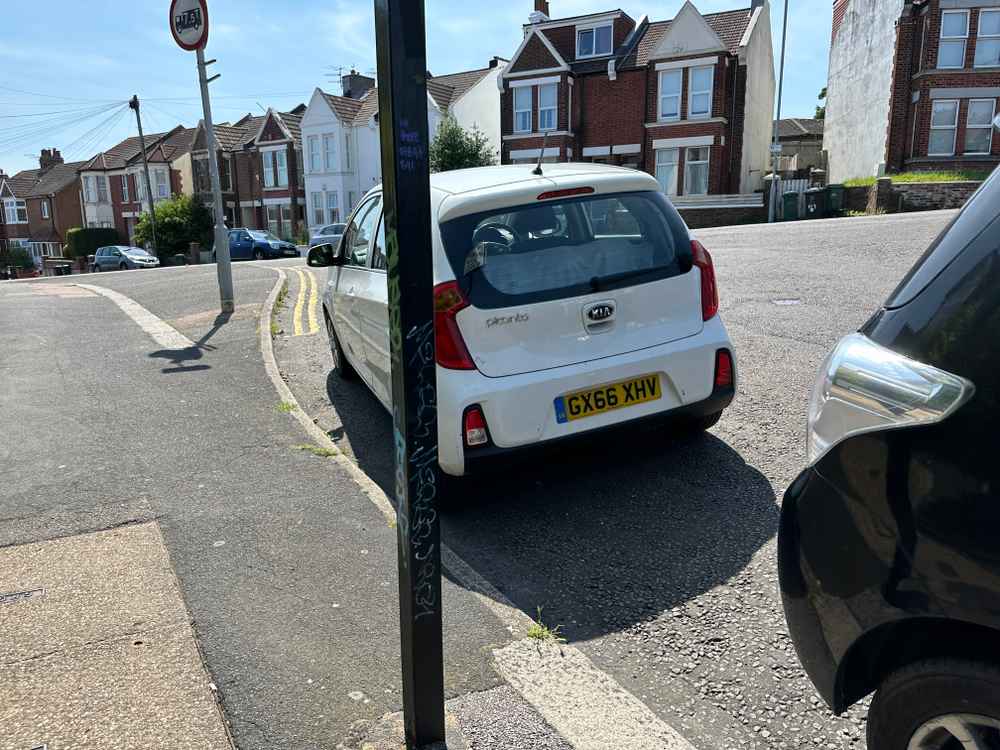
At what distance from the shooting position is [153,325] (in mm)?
10117

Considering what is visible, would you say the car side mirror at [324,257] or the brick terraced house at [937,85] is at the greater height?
the brick terraced house at [937,85]

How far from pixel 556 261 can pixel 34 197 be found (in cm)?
7553

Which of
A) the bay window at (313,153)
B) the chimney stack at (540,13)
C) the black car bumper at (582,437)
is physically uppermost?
the chimney stack at (540,13)

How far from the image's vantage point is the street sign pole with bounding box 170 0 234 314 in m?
10.2

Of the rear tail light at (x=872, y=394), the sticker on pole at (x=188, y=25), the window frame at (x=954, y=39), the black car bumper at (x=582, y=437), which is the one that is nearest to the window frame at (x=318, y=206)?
the window frame at (x=954, y=39)

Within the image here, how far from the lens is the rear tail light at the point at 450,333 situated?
3.91 m

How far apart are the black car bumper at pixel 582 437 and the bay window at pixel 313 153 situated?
148 feet

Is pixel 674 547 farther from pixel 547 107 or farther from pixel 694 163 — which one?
pixel 547 107

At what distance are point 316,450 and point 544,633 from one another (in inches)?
106

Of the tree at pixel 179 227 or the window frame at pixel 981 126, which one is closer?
the window frame at pixel 981 126

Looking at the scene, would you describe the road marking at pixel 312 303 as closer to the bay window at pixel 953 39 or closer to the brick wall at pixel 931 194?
the brick wall at pixel 931 194

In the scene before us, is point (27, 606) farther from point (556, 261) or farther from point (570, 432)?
point (556, 261)

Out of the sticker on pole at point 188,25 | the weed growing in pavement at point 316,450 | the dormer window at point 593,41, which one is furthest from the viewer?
the dormer window at point 593,41

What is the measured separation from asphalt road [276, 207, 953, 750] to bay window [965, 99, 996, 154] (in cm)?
2793
